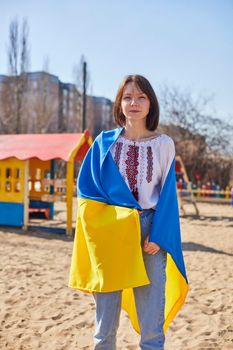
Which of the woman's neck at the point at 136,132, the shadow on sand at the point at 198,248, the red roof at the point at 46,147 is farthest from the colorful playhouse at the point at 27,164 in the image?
the woman's neck at the point at 136,132

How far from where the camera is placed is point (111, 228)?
5.78 feet

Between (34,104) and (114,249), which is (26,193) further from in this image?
(34,104)

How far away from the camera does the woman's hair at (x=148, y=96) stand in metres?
1.92

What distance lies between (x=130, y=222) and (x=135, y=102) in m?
0.63

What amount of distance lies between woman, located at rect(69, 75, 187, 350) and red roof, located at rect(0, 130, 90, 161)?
545 centimetres

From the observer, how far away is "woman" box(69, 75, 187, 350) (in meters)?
1.76

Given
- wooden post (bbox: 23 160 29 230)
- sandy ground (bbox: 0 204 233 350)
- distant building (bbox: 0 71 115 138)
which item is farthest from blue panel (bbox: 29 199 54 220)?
distant building (bbox: 0 71 115 138)

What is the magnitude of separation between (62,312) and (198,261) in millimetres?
2921

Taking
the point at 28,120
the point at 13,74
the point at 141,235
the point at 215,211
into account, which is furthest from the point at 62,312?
the point at 28,120

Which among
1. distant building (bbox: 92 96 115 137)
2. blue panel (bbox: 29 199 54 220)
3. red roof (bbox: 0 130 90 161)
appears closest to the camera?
red roof (bbox: 0 130 90 161)

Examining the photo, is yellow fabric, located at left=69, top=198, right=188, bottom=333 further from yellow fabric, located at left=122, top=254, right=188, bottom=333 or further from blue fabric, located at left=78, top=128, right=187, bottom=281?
yellow fabric, located at left=122, top=254, right=188, bottom=333

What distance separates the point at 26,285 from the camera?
4047 millimetres

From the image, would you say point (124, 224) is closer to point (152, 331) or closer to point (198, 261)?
point (152, 331)

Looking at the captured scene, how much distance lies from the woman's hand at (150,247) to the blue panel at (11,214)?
269 inches
